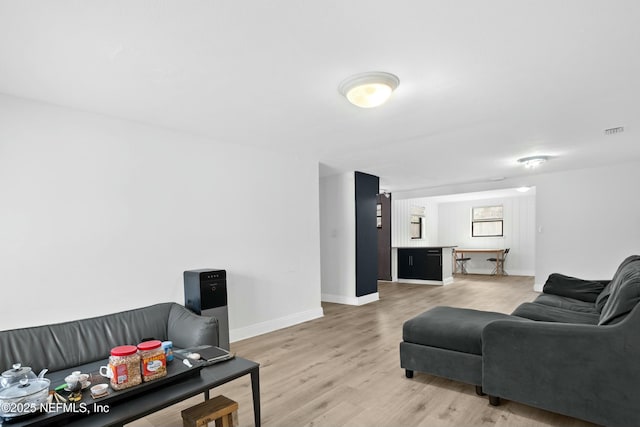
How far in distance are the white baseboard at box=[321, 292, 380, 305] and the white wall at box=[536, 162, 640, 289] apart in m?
3.49

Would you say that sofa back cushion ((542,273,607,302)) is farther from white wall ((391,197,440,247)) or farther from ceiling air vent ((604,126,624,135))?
white wall ((391,197,440,247))

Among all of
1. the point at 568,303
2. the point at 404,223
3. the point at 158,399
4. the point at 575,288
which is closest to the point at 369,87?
the point at 158,399

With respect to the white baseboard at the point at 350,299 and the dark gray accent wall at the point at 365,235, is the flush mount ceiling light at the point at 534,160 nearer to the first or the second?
the dark gray accent wall at the point at 365,235

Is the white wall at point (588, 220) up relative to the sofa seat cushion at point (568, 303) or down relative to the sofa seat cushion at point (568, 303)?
up

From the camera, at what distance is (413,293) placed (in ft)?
23.0

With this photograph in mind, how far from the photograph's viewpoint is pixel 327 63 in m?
2.21

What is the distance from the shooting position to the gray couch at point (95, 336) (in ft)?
7.55

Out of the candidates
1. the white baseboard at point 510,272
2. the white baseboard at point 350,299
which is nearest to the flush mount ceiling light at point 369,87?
the white baseboard at point 350,299

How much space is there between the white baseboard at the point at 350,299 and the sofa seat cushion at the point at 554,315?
2994 millimetres

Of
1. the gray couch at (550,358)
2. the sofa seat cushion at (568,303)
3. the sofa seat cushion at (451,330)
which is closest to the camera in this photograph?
the gray couch at (550,358)

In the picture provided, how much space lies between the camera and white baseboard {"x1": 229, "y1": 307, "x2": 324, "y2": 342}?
3.95 meters

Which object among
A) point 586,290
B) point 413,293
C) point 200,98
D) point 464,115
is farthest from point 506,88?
point 413,293

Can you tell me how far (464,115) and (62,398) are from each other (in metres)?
3.59

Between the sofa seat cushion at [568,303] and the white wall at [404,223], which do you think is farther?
the white wall at [404,223]
